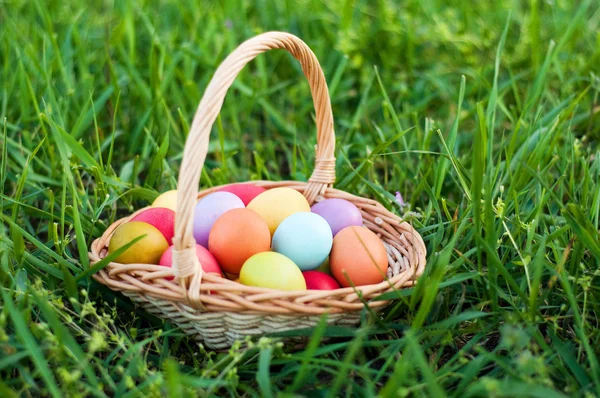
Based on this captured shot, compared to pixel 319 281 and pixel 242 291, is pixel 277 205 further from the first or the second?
pixel 242 291

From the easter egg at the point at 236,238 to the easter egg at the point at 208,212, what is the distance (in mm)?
94

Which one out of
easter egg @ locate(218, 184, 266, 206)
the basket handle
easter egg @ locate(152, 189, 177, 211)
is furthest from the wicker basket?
easter egg @ locate(218, 184, 266, 206)

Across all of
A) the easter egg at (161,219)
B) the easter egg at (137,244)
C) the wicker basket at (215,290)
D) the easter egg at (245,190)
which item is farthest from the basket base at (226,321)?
the easter egg at (245,190)

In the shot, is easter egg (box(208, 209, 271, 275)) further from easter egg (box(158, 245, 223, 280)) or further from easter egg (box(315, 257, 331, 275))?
easter egg (box(315, 257, 331, 275))

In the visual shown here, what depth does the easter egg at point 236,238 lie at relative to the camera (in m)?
1.50

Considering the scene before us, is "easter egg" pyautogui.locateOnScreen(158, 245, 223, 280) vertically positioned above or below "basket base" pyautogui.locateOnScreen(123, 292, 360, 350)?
above

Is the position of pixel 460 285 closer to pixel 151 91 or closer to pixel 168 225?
pixel 168 225

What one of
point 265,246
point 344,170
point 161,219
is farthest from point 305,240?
point 344,170

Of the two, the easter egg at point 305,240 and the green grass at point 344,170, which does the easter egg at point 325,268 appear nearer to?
the easter egg at point 305,240

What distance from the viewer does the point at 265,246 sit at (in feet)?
5.04

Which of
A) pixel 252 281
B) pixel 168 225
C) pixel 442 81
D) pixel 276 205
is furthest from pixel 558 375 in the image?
pixel 442 81

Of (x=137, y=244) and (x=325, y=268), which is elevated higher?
(x=137, y=244)

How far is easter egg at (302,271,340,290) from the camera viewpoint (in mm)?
1481

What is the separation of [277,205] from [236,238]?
0.69 ft
